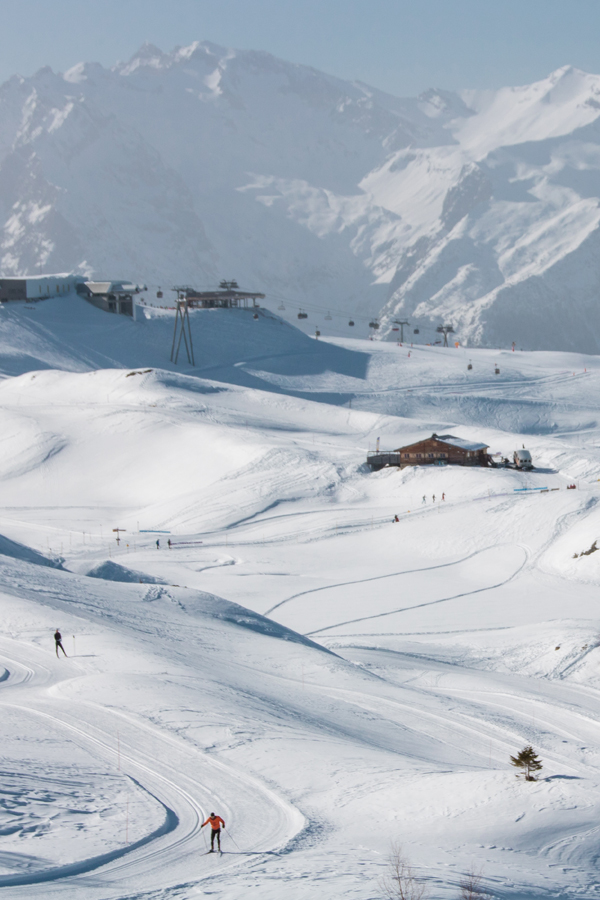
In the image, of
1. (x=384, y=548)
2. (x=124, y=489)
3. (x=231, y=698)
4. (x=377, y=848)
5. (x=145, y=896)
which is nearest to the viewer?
(x=145, y=896)

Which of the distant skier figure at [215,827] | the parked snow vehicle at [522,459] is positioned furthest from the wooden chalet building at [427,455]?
the distant skier figure at [215,827]

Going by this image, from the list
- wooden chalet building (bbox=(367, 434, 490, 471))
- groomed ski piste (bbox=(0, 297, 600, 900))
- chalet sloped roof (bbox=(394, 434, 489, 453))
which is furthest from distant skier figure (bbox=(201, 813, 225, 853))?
chalet sloped roof (bbox=(394, 434, 489, 453))

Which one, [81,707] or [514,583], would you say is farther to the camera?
[514,583]

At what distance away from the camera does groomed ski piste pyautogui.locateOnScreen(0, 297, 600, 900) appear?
14797 mm

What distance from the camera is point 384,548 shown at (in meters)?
51.1

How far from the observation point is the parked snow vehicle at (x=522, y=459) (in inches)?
2576

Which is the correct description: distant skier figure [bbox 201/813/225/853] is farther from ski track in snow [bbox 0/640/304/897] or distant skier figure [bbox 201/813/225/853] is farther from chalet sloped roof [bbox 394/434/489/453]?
chalet sloped roof [bbox 394/434/489/453]

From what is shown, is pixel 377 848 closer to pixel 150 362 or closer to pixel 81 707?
pixel 81 707

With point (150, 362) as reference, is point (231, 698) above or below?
below

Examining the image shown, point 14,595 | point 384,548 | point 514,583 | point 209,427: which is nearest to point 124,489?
point 209,427

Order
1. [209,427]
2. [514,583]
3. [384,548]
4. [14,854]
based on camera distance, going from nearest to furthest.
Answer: [14,854] < [514,583] < [384,548] < [209,427]

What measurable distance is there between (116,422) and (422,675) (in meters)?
50.6

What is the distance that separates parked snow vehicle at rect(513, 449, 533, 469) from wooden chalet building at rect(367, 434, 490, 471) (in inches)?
114

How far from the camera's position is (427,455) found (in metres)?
66.0
